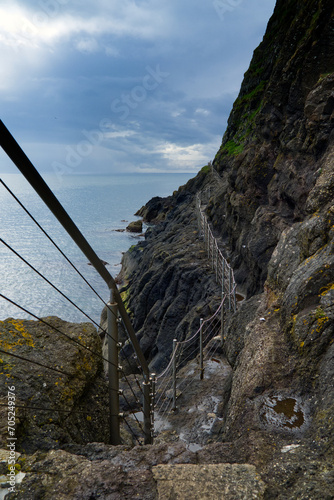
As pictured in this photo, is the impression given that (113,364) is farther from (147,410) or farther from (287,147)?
(287,147)

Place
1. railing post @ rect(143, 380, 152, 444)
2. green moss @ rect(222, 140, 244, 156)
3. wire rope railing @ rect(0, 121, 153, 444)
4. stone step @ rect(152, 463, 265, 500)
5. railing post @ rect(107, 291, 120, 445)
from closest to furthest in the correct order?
wire rope railing @ rect(0, 121, 153, 444)
stone step @ rect(152, 463, 265, 500)
railing post @ rect(107, 291, 120, 445)
railing post @ rect(143, 380, 152, 444)
green moss @ rect(222, 140, 244, 156)

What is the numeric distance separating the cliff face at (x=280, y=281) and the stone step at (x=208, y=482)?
0.48 feet

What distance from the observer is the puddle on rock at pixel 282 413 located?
3.54m

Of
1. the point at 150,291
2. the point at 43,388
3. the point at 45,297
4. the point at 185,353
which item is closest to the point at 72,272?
the point at 45,297

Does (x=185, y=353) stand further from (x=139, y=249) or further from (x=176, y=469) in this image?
(x=139, y=249)

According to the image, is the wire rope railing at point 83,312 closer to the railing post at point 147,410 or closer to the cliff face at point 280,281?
the railing post at point 147,410

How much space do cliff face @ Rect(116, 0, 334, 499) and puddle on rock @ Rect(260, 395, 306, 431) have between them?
1 cm

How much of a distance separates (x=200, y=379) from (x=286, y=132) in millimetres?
12413

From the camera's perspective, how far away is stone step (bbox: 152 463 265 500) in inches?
94.9

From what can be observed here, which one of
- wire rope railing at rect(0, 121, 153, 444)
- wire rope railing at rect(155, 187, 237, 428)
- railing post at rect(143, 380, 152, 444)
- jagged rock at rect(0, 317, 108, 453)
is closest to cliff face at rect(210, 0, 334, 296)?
wire rope railing at rect(155, 187, 237, 428)

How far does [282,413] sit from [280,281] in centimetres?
324

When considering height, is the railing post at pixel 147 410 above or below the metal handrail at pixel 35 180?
below

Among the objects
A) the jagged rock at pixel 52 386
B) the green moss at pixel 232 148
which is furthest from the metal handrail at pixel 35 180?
the green moss at pixel 232 148

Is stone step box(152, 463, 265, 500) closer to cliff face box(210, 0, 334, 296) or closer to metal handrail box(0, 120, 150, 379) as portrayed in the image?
metal handrail box(0, 120, 150, 379)
